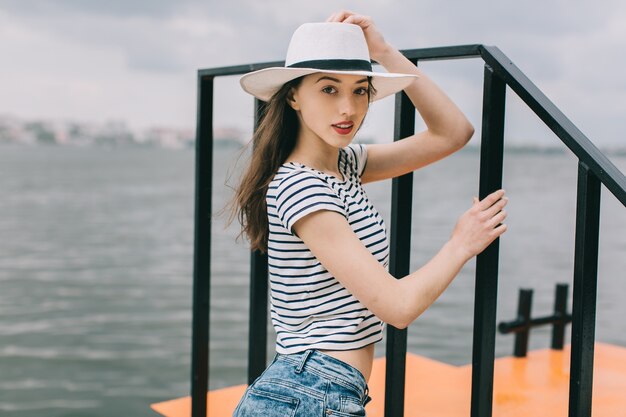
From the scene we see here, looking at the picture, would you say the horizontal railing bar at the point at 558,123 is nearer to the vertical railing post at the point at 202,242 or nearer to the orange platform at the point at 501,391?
the vertical railing post at the point at 202,242

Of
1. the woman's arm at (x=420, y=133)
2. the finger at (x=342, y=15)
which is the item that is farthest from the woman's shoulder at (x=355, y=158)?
the finger at (x=342, y=15)

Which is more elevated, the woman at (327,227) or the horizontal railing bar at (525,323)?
the woman at (327,227)

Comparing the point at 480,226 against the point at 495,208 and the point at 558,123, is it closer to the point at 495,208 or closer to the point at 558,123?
the point at 495,208

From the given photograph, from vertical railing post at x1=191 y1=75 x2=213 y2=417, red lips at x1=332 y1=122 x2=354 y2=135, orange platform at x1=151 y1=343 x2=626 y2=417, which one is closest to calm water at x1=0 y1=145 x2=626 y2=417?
vertical railing post at x1=191 y1=75 x2=213 y2=417

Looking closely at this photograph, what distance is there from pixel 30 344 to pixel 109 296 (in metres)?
3.53

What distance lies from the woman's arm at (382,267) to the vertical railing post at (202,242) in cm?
89

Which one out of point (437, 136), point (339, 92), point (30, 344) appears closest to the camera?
point (339, 92)

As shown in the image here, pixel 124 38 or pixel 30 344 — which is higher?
pixel 124 38

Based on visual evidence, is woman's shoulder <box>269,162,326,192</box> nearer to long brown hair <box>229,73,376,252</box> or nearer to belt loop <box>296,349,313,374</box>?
long brown hair <box>229,73,376,252</box>

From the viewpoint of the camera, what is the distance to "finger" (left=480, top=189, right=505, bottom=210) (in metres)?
1.35

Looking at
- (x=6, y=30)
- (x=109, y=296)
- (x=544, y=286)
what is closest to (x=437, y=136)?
(x=109, y=296)

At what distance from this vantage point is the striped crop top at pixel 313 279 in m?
1.39

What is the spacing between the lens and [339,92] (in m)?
1.42

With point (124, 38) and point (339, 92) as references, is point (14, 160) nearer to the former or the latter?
point (124, 38)
